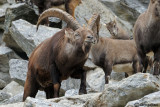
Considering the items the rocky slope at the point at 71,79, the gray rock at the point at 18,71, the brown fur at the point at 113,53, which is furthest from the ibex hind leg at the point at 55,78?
the gray rock at the point at 18,71

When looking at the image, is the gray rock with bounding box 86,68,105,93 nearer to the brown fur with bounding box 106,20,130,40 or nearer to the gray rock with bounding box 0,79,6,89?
the brown fur with bounding box 106,20,130,40

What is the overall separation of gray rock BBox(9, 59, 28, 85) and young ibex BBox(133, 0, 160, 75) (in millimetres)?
5600

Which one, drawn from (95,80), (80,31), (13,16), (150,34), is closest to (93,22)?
(80,31)

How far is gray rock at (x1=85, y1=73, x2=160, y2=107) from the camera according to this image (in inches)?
187

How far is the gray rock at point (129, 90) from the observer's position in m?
4.76

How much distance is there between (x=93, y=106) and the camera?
512cm

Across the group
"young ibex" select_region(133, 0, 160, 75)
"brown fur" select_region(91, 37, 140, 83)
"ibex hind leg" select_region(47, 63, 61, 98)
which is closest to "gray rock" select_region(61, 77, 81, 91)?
"brown fur" select_region(91, 37, 140, 83)

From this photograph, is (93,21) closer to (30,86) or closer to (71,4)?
(30,86)

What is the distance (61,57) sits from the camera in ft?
23.7

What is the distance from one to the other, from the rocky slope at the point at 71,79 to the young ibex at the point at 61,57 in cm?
55

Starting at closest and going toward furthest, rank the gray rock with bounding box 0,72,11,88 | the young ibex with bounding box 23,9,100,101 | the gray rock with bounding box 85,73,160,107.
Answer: the gray rock with bounding box 85,73,160,107, the young ibex with bounding box 23,9,100,101, the gray rock with bounding box 0,72,11,88

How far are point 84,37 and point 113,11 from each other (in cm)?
971

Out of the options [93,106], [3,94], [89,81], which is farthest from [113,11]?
[93,106]

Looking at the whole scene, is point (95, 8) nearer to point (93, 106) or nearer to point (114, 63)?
point (114, 63)
